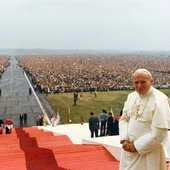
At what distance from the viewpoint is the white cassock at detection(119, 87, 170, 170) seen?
2.69 m

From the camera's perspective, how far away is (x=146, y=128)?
2.80 meters

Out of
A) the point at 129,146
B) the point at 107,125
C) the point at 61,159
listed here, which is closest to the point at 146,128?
the point at 129,146

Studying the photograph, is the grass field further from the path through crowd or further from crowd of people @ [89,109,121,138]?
crowd of people @ [89,109,121,138]

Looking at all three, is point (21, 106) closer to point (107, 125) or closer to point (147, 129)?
point (107, 125)

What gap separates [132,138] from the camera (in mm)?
2855

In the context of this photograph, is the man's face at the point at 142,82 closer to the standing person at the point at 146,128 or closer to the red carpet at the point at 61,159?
the standing person at the point at 146,128

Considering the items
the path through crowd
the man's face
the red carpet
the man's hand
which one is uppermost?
the man's face

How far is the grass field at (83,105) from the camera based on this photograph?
22.5 m

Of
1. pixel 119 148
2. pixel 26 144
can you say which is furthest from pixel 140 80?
pixel 26 144

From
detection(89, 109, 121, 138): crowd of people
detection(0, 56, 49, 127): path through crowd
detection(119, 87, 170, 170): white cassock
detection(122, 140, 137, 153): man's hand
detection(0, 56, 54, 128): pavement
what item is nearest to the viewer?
detection(119, 87, 170, 170): white cassock

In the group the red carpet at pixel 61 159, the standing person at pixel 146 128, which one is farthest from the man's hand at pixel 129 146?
the red carpet at pixel 61 159

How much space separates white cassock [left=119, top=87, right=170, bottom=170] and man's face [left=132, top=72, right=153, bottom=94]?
40 millimetres

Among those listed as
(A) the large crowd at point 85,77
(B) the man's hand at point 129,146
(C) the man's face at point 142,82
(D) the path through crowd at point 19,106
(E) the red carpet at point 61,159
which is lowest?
(D) the path through crowd at point 19,106

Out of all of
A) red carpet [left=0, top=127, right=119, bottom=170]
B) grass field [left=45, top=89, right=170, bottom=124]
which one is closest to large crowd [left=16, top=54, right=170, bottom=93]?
grass field [left=45, top=89, right=170, bottom=124]
